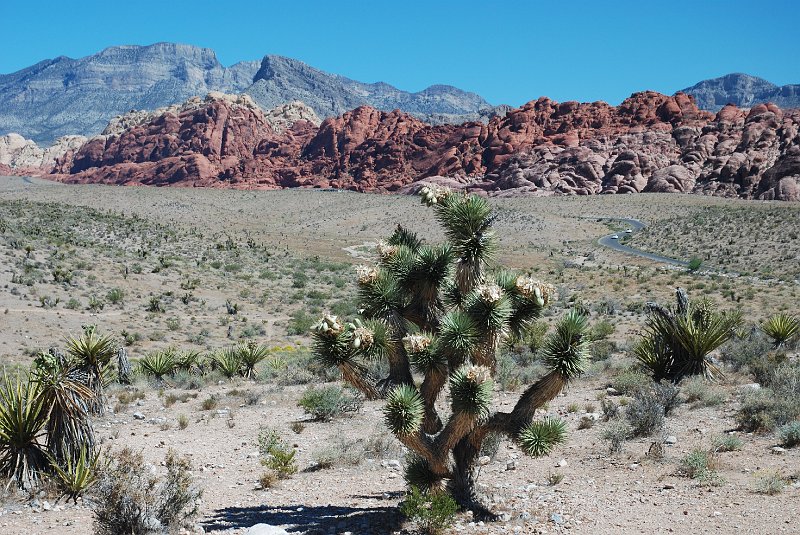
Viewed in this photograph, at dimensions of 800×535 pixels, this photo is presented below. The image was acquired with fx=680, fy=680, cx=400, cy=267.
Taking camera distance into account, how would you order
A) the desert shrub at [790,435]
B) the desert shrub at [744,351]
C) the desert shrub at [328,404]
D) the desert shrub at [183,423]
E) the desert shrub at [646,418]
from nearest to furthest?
the desert shrub at [790,435] < the desert shrub at [646,418] < the desert shrub at [183,423] < the desert shrub at [328,404] < the desert shrub at [744,351]

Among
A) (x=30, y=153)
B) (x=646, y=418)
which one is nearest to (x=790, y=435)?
(x=646, y=418)

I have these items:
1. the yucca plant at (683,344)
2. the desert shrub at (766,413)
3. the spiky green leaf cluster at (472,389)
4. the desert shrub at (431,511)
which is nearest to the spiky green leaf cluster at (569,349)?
the spiky green leaf cluster at (472,389)

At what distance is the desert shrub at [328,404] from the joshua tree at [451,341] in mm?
4474

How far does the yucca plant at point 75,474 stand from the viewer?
27.8ft

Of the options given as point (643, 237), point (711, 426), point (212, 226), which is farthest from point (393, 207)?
point (711, 426)

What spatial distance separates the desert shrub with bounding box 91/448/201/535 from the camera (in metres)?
7.00

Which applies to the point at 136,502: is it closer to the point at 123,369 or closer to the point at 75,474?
the point at 75,474

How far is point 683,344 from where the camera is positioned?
13.6 metres

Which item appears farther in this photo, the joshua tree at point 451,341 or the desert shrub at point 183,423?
the desert shrub at point 183,423

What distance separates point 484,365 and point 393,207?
81.0m

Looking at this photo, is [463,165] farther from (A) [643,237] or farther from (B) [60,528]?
(B) [60,528]

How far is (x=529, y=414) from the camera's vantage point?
311 inches

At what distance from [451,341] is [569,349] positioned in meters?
1.30

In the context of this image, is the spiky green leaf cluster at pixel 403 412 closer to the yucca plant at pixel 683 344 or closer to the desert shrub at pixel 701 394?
the desert shrub at pixel 701 394
